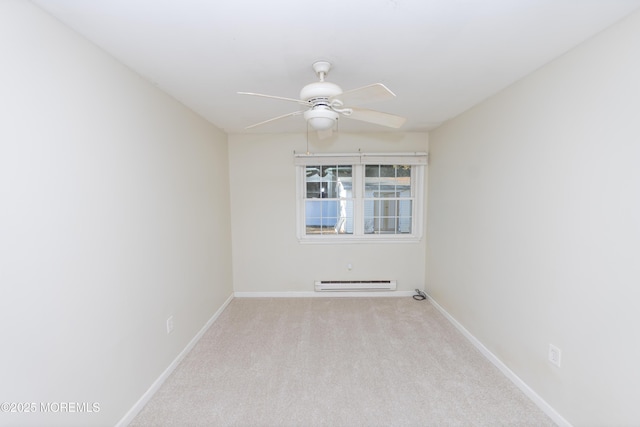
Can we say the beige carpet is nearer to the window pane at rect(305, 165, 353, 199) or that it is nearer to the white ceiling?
the window pane at rect(305, 165, 353, 199)

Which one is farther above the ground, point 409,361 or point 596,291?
point 596,291

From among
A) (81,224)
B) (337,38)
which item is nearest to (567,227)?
(337,38)

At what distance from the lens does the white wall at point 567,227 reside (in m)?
1.36

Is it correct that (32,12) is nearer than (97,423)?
Yes

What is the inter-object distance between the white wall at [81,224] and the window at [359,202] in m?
1.86

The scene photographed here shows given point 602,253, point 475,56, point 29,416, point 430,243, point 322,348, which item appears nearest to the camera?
point 29,416

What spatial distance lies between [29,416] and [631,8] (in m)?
3.32

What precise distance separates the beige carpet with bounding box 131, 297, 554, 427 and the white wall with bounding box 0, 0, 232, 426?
1.23 feet

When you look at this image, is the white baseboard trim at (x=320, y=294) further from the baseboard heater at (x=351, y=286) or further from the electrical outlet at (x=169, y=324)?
the electrical outlet at (x=169, y=324)

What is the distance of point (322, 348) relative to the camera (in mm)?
2609

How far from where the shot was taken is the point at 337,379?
7.11 feet

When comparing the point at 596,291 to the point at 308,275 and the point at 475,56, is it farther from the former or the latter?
the point at 308,275

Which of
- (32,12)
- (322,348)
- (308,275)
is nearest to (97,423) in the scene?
(322,348)

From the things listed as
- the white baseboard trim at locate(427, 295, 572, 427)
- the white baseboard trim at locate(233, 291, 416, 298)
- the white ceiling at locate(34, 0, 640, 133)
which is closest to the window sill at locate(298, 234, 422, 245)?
the white baseboard trim at locate(233, 291, 416, 298)
